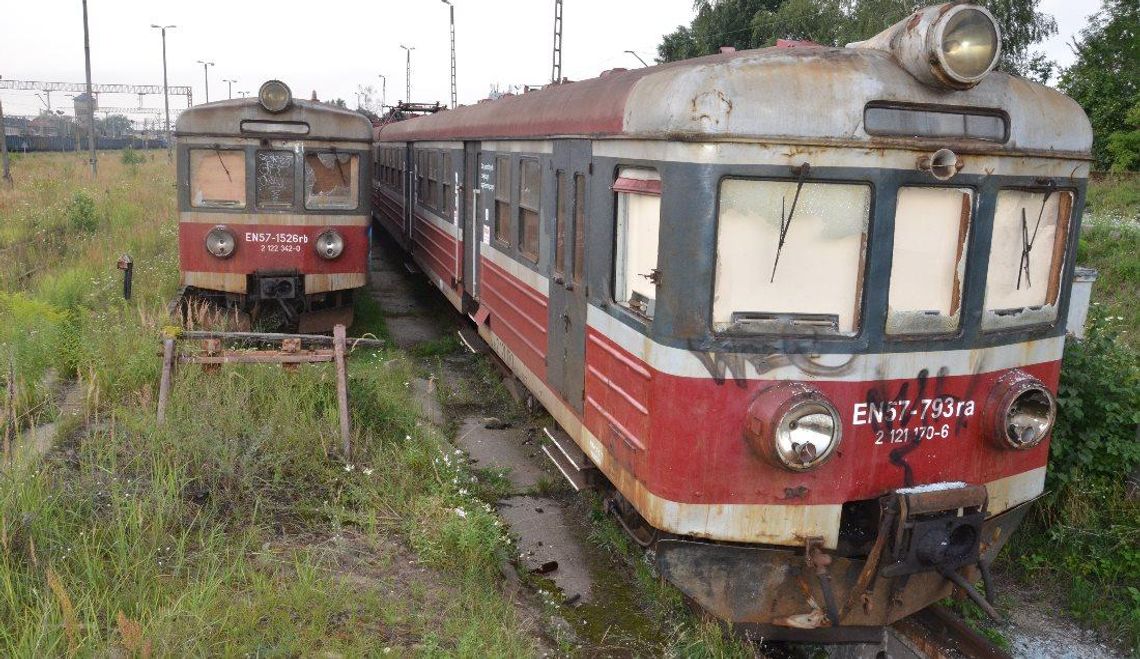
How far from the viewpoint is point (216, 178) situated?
9664mm

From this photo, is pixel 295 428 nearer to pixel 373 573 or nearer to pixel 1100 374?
pixel 373 573

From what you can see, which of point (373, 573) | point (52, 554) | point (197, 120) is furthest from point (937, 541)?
point (197, 120)

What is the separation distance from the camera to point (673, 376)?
415cm

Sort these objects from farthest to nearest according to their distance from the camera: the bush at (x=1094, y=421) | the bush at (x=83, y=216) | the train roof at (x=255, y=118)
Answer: the bush at (x=83, y=216) < the train roof at (x=255, y=118) < the bush at (x=1094, y=421)

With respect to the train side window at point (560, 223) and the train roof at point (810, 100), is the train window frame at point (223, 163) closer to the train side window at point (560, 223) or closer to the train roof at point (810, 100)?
the train side window at point (560, 223)

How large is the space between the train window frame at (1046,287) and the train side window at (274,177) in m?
7.30

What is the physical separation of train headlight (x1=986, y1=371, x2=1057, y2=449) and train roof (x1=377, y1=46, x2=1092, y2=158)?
105 centimetres

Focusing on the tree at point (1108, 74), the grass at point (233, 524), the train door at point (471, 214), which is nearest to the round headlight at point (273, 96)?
the train door at point (471, 214)

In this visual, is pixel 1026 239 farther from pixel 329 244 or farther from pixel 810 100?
pixel 329 244

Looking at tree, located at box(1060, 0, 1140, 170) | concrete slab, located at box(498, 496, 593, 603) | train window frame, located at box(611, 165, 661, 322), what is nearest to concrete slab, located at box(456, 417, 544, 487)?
concrete slab, located at box(498, 496, 593, 603)

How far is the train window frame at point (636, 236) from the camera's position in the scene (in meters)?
4.36

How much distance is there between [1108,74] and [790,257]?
2848 centimetres

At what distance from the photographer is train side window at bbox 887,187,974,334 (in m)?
4.16

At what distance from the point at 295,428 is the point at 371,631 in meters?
2.28
